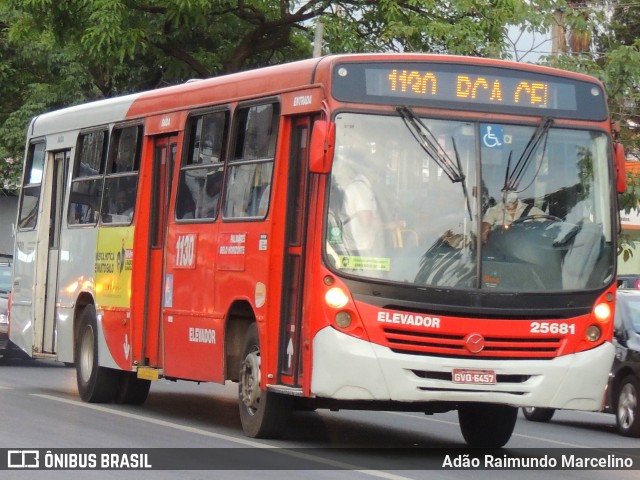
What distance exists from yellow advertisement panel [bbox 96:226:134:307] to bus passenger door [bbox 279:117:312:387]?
3.61 metres

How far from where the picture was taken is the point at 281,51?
25.8m

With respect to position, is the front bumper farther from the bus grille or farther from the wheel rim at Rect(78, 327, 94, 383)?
the wheel rim at Rect(78, 327, 94, 383)

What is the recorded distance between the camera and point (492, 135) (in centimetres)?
1165

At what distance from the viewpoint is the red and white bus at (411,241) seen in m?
11.2

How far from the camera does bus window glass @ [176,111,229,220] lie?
13.5m

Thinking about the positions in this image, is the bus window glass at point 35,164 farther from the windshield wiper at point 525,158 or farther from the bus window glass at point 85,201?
the windshield wiper at point 525,158

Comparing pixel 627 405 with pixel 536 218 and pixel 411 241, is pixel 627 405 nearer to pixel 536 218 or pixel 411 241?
pixel 536 218

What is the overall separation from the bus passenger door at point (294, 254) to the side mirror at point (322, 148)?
74 cm

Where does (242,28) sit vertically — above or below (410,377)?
above

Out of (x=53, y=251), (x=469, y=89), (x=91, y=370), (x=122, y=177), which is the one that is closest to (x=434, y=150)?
→ (x=469, y=89)

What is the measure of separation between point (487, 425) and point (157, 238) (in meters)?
3.97

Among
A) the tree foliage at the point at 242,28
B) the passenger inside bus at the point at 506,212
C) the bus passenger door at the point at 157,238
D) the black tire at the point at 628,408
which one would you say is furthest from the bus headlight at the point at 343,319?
the tree foliage at the point at 242,28

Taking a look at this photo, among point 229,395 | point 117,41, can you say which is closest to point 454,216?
point 229,395

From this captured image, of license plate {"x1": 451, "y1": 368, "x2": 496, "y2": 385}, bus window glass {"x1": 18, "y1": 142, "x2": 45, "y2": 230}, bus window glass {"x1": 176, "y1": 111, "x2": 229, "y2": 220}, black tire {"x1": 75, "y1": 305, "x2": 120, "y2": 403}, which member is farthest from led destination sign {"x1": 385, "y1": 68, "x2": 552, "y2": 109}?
bus window glass {"x1": 18, "y1": 142, "x2": 45, "y2": 230}
